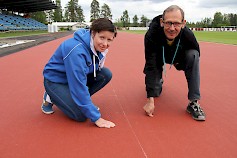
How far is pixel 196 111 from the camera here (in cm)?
247

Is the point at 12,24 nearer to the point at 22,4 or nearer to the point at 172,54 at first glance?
the point at 22,4

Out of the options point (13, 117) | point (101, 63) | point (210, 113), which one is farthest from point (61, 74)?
point (210, 113)

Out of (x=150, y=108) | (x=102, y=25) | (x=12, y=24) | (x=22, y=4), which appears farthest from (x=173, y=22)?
(x=22, y=4)

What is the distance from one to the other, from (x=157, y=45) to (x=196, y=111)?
780 millimetres

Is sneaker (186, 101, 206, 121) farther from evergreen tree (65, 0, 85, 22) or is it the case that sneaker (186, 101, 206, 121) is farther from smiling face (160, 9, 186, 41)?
evergreen tree (65, 0, 85, 22)

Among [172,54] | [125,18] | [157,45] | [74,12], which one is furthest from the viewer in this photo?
[125,18]

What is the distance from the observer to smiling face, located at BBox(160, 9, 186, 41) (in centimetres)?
223

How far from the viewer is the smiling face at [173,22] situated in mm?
2227

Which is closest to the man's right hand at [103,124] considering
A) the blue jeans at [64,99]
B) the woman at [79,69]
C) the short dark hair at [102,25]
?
the woman at [79,69]

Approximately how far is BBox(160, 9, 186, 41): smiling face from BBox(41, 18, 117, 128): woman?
50 centimetres

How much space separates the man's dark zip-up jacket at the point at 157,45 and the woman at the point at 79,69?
0.50 m

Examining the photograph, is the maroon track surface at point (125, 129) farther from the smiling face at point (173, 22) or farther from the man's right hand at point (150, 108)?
the smiling face at point (173, 22)

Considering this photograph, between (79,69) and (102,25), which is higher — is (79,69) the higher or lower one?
the lower one

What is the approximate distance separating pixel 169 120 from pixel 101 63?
0.88 metres
